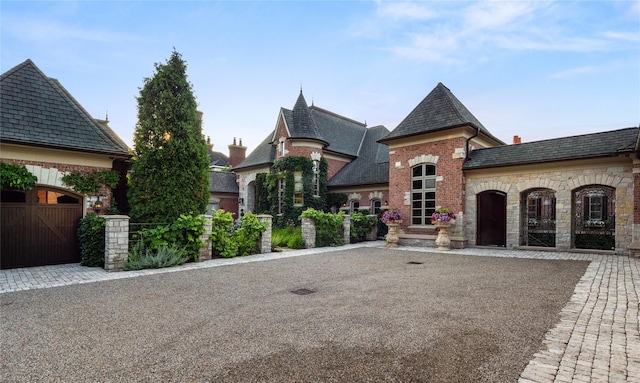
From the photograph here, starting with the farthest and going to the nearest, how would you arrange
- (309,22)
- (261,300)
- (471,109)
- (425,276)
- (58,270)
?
1. (471,109)
2. (309,22)
3. (58,270)
4. (425,276)
5. (261,300)

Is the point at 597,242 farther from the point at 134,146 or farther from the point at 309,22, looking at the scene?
the point at 134,146

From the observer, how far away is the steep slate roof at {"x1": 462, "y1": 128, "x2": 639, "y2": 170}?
1040 cm

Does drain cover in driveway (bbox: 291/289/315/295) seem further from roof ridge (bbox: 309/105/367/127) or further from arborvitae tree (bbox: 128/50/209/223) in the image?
roof ridge (bbox: 309/105/367/127)

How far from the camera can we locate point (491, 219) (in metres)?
14.2

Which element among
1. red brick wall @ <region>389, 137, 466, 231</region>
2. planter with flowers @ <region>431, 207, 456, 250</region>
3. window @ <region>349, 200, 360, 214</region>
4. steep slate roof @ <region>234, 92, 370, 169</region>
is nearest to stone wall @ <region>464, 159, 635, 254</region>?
red brick wall @ <region>389, 137, 466, 231</region>

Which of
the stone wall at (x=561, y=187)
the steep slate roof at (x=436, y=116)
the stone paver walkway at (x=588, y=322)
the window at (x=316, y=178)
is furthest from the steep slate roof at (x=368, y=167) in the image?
the stone paver walkway at (x=588, y=322)

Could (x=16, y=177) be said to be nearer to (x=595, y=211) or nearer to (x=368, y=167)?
(x=368, y=167)

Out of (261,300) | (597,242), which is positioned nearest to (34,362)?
(261,300)

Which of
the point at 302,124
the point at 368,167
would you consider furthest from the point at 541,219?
the point at 302,124

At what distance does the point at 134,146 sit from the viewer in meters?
9.58

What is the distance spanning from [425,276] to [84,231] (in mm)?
9149

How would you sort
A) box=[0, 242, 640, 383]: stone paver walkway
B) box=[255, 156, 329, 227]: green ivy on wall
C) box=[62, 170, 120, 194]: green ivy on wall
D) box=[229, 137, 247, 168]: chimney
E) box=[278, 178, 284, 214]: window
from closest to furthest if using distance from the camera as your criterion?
box=[0, 242, 640, 383]: stone paver walkway → box=[62, 170, 120, 194]: green ivy on wall → box=[255, 156, 329, 227]: green ivy on wall → box=[278, 178, 284, 214]: window → box=[229, 137, 247, 168]: chimney

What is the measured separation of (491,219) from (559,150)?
4002 millimetres

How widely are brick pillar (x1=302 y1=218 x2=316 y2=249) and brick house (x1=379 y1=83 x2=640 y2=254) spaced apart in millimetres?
4156
